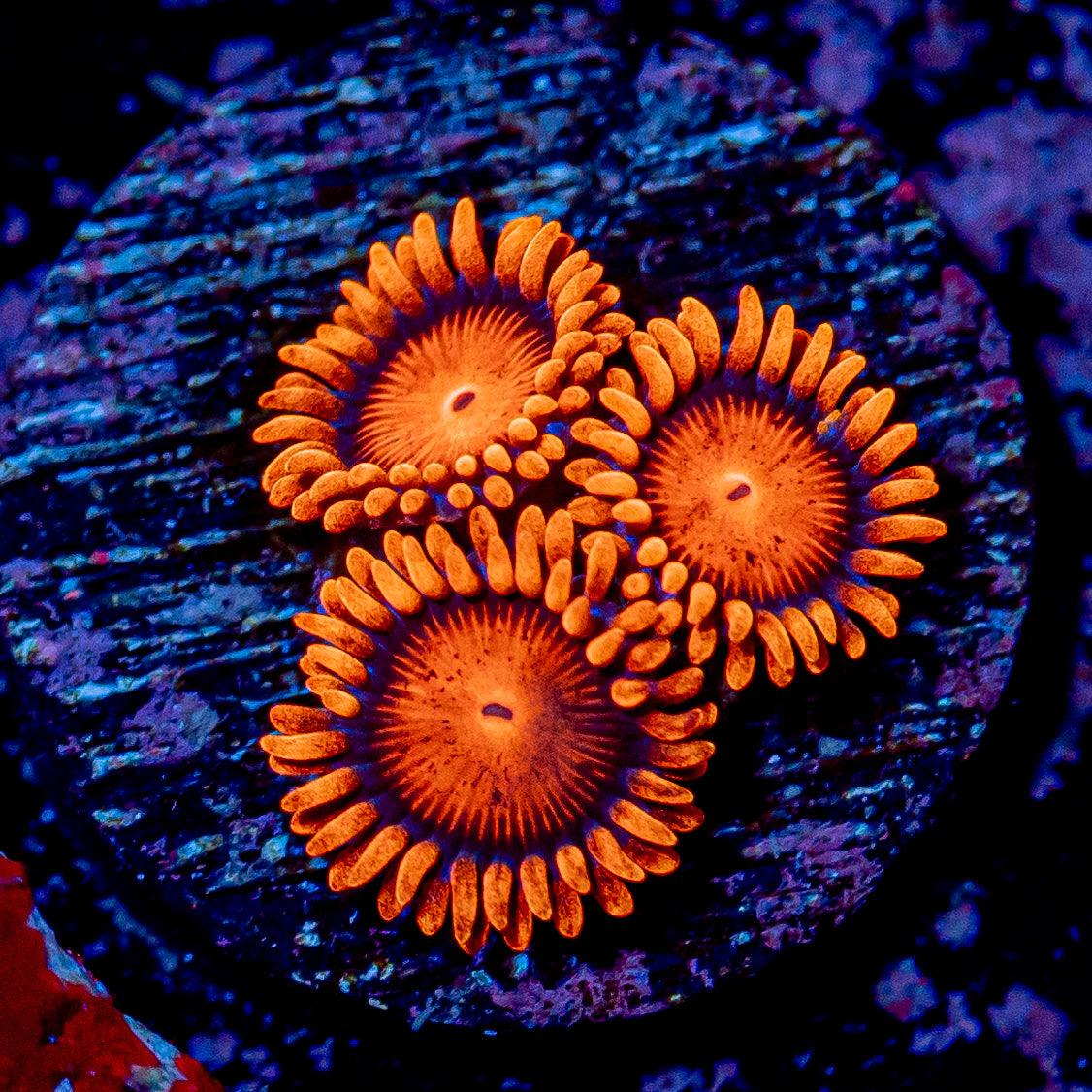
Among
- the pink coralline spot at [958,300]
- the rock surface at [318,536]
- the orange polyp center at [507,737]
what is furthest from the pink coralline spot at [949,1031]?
the pink coralline spot at [958,300]

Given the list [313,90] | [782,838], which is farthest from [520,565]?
[313,90]

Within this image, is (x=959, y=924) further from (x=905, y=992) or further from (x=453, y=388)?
(x=453, y=388)

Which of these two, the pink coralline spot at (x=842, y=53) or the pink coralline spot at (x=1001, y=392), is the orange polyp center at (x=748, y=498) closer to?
the pink coralline spot at (x=1001, y=392)

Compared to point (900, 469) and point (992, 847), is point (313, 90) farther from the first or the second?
point (992, 847)

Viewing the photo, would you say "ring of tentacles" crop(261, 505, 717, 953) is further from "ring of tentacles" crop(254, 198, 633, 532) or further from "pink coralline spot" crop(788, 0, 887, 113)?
"pink coralline spot" crop(788, 0, 887, 113)

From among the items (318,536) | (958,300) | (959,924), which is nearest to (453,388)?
(318,536)

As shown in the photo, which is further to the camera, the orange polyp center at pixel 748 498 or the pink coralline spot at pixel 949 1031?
the pink coralline spot at pixel 949 1031
